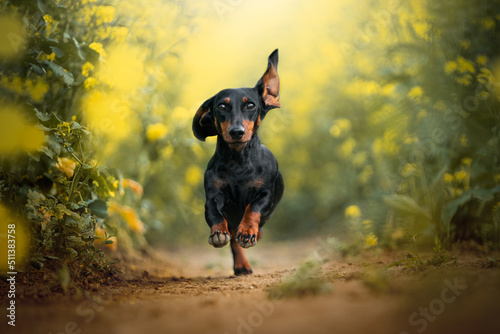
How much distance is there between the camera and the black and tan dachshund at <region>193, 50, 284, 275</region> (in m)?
2.91

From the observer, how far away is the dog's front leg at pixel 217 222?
8.91 ft

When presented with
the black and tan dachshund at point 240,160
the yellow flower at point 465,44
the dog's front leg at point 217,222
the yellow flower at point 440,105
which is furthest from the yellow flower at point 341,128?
the dog's front leg at point 217,222

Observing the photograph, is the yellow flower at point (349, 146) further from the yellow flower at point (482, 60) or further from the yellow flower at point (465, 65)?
the yellow flower at point (482, 60)

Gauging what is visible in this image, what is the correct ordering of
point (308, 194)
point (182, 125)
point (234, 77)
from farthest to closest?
point (308, 194) < point (234, 77) < point (182, 125)

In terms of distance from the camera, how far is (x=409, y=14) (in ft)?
17.2

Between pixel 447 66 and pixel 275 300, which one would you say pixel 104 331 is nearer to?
pixel 275 300

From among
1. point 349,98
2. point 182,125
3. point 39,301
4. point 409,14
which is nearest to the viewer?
point 39,301

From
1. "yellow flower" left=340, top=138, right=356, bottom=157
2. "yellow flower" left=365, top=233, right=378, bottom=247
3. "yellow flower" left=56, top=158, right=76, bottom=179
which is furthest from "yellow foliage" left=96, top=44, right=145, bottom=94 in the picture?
"yellow flower" left=340, top=138, right=356, bottom=157

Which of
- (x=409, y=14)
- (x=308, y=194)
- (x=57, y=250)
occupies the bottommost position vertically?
(x=308, y=194)

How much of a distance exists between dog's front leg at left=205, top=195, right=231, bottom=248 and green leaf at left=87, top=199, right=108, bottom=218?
2.65 feet

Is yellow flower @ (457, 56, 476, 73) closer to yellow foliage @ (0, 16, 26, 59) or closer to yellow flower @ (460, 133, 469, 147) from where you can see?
yellow flower @ (460, 133, 469, 147)

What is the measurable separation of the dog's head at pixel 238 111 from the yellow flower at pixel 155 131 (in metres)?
2.39

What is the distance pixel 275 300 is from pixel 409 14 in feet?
14.1

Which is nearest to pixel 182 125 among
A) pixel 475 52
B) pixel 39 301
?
pixel 475 52
